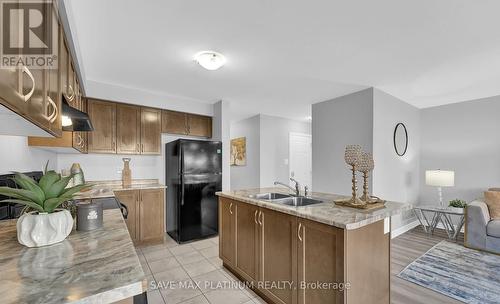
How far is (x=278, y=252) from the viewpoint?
1805 mm

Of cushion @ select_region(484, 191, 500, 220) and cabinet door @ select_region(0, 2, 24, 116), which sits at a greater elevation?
cabinet door @ select_region(0, 2, 24, 116)

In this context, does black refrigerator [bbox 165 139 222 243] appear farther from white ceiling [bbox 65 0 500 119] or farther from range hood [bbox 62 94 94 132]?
range hood [bbox 62 94 94 132]

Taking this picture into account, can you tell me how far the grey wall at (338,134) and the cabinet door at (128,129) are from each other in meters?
3.05

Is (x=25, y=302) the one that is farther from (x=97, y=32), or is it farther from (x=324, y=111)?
(x=324, y=111)

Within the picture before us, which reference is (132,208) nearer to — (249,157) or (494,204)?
(249,157)

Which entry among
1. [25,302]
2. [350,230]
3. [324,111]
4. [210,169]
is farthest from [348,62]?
[25,302]

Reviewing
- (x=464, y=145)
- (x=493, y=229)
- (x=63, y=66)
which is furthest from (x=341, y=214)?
(x=464, y=145)

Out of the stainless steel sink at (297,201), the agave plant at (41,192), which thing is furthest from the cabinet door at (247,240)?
the agave plant at (41,192)

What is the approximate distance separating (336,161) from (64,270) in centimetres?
358

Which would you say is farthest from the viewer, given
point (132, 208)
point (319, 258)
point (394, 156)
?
point (394, 156)

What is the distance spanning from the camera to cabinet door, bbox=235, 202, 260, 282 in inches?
80.7

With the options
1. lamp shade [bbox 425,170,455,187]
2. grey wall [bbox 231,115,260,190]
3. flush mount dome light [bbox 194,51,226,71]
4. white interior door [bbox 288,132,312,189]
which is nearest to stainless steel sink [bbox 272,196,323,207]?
flush mount dome light [bbox 194,51,226,71]

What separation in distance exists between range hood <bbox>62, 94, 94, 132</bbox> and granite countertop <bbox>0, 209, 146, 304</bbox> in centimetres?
85

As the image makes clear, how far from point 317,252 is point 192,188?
7.53 ft
